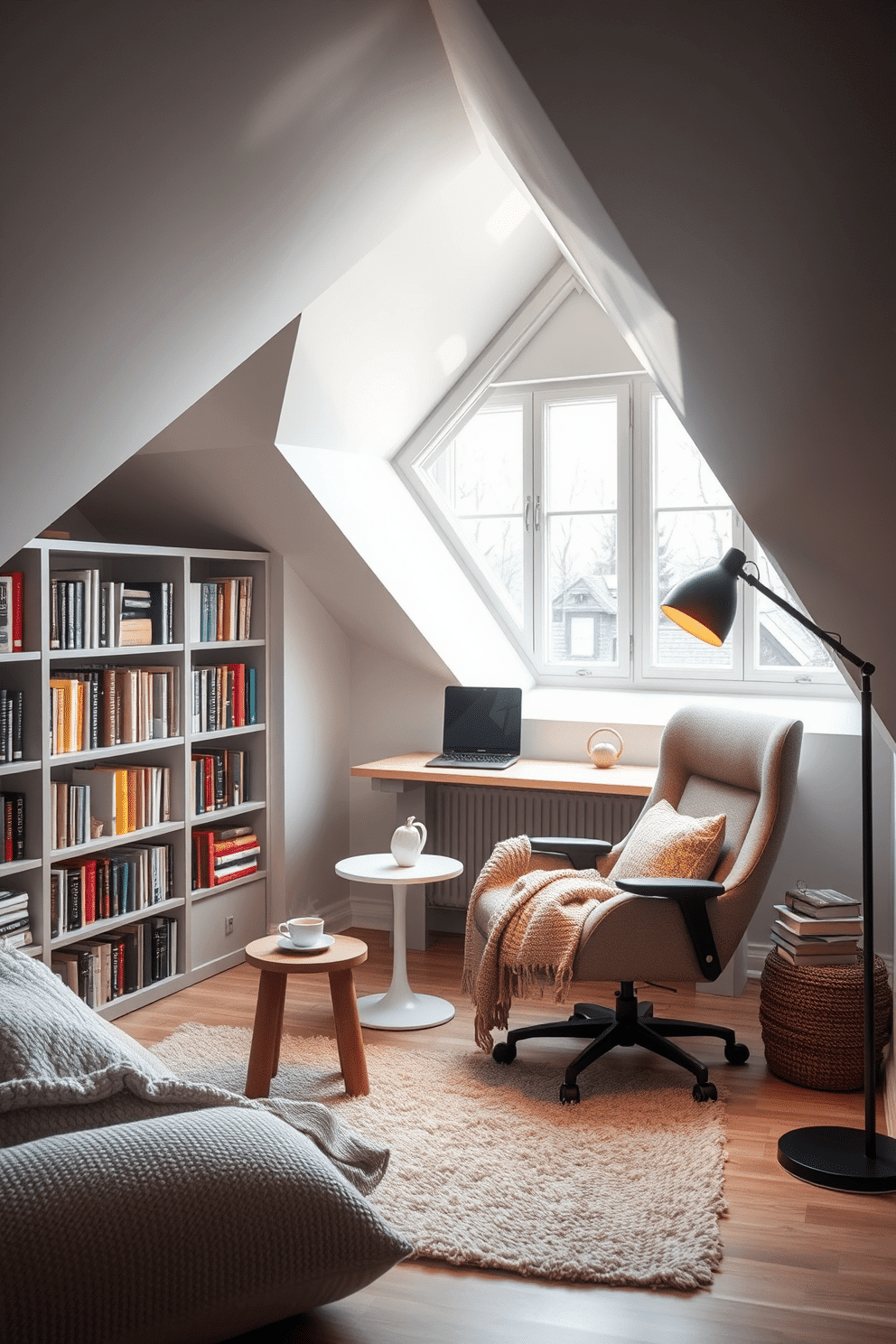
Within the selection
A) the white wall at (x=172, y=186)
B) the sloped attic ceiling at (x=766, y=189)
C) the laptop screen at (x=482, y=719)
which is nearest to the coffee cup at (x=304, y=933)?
the white wall at (x=172, y=186)

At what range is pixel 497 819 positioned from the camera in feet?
15.7

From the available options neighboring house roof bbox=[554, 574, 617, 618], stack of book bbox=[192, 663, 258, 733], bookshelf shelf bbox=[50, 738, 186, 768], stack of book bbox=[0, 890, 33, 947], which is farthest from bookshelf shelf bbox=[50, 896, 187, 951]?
neighboring house roof bbox=[554, 574, 617, 618]

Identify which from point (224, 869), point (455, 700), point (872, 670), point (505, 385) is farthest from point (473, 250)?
point (224, 869)

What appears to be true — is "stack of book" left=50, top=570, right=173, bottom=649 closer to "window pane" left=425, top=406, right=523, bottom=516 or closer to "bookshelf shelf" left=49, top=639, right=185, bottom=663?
"bookshelf shelf" left=49, top=639, right=185, bottom=663

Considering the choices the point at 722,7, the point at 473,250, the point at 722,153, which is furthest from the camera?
the point at 473,250

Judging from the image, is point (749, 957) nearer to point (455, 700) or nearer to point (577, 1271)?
point (455, 700)

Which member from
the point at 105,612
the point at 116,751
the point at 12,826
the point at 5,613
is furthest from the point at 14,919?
the point at 105,612

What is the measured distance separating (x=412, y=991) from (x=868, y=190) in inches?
131

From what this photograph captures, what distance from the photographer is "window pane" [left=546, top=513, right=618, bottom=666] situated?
4.84 meters

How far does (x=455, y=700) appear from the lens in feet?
15.6

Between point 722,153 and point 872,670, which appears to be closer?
point 722,153

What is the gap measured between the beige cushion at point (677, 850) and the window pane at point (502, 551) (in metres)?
1.70

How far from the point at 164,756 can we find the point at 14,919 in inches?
36.8

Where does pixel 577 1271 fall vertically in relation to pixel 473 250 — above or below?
below
